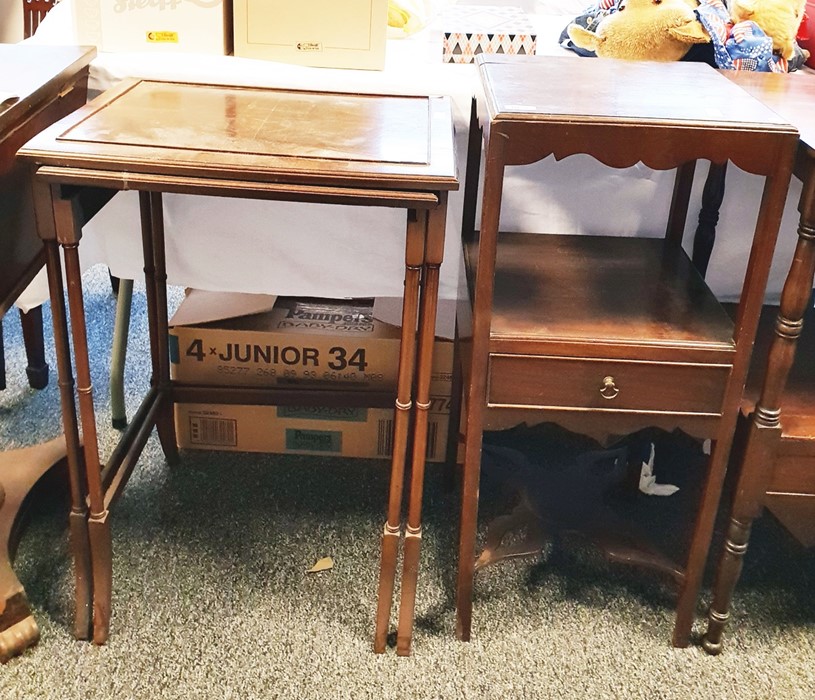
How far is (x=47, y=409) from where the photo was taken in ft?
6.27

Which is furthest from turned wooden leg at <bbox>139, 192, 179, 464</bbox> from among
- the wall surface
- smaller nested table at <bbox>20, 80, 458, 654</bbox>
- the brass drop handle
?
the wall surface

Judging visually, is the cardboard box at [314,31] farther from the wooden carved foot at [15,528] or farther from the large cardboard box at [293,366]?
the wooden carved foot at [15,528]

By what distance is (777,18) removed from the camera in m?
1.51

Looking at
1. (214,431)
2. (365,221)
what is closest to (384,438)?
(214,431)

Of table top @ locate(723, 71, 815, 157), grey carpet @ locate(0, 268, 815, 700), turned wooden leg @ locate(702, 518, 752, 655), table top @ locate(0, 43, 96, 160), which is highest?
table top @ locate(723, 71, 815, 157)

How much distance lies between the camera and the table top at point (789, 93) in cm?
115

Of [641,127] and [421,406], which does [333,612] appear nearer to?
[421,406]

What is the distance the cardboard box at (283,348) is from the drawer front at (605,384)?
49 centimetres

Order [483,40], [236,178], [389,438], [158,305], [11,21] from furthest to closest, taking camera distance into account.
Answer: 1. [11,21]
2. [389,438]
3. [158,305]
4. [483,40]
5. [236,178]

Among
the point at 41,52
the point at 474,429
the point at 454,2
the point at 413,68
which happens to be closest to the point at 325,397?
the point at 474,429

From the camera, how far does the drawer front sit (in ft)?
3.89

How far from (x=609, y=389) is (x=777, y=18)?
2.55 feet

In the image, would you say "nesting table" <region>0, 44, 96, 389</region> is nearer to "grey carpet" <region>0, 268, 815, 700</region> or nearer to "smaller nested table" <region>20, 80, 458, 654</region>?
"smaller nested table" <region>20, 80, 458, 654</region>

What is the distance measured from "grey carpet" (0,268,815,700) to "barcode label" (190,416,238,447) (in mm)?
55
